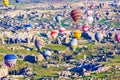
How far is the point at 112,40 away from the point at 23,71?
49.5 metres

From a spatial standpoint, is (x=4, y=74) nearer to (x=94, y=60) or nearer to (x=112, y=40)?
(x=94, y=60)

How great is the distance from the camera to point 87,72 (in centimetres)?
11625

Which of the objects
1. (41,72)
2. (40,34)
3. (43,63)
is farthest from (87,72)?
(40,34)

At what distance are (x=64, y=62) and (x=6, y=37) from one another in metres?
42.4

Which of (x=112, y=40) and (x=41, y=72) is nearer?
(x=41, y=72)

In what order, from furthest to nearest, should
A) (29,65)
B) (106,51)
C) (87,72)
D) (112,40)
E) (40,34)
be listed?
(40,34)
(112,40)
(106,51)
(29,65)
(87,72)

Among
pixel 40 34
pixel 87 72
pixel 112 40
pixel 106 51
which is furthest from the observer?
pixel 40 34

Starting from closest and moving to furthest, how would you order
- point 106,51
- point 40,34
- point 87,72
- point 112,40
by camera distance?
point 87,72, point 106,51, point 112,40, point 40,34

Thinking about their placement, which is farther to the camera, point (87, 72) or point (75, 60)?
point (75, 60)

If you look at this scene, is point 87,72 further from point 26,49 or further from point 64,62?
point 26,49

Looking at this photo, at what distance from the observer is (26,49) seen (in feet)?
505

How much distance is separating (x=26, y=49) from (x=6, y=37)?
20272mm

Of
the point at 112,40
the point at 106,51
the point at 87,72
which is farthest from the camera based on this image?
the point at 112,40

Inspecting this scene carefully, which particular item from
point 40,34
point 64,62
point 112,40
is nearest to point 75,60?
point 64,62
